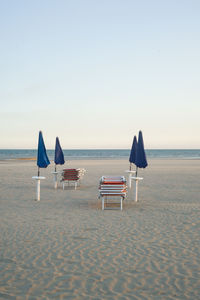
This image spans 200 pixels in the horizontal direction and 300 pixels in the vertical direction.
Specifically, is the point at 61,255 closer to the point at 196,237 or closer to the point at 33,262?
the point at 33,262

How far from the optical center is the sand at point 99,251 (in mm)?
4125

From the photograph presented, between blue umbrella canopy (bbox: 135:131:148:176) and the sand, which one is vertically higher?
blue umbrella canopy (bbox: 135:131:148:176)

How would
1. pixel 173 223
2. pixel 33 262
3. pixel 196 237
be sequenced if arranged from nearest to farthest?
pixel 33 262 → pixel 196 237 → pixel 173 223

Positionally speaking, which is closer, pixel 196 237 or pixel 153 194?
pixel 196 237

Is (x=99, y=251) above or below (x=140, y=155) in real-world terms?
below

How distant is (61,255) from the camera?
5.39 meters

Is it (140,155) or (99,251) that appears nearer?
(99,251)

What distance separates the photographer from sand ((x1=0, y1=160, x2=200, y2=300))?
4.12 meters

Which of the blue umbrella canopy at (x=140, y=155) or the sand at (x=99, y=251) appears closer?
the sand at (x=99, y=251)

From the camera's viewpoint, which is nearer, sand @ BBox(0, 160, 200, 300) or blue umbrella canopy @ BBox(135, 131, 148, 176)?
sand @ BBox(0, 160, 200, 300)

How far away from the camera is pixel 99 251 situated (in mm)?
5590

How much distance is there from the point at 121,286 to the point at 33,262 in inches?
67.6

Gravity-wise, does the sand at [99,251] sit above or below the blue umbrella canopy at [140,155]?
below

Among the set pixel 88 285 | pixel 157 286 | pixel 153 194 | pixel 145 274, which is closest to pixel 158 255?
pixel 145 274
